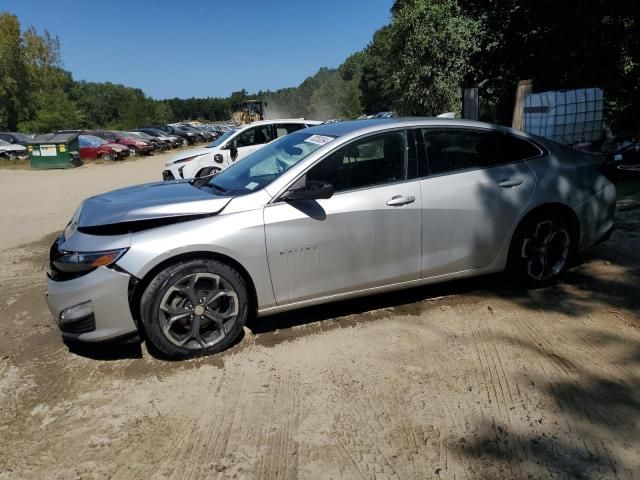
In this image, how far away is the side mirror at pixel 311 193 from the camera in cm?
345

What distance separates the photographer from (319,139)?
3.96m

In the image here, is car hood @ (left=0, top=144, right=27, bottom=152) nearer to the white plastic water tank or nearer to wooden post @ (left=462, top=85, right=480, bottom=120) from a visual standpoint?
wooden post @ (left=462, top=85, right=480, bottom=120)

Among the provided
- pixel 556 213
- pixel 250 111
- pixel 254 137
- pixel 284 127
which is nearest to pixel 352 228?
pixel 556 213

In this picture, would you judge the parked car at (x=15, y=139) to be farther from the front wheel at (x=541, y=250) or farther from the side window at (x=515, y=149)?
the front wheel at (x=541, y=250)

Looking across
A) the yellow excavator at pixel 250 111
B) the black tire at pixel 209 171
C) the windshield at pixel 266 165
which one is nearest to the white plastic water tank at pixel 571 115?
the black tire at pixel 209 171

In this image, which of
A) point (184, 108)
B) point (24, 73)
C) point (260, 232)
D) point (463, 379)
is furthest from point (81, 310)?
point (184, 108)

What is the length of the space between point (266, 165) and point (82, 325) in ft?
5.91

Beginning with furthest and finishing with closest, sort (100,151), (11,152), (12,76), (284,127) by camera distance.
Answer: (12,76)
(11,152)
(100,151)
(284,127)

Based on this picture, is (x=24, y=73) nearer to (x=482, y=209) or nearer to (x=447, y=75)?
(x=447, y=75)

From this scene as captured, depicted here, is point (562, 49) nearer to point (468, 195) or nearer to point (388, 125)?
point (468, 195)

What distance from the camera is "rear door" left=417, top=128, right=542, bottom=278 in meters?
3.90

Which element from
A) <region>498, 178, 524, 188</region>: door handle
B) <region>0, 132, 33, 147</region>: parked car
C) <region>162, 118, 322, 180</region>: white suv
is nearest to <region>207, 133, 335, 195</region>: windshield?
<region>498, 178, 524, 188</region>: door handle

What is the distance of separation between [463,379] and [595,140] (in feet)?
22.2

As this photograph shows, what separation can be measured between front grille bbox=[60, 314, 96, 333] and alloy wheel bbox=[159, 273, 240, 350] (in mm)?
423
